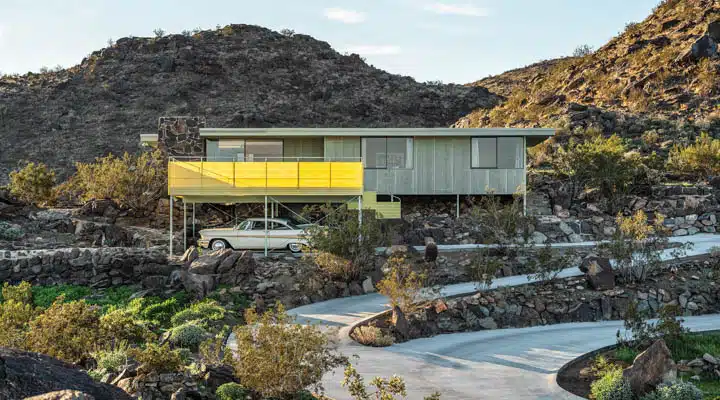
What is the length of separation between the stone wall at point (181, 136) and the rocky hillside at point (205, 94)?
23601 mm

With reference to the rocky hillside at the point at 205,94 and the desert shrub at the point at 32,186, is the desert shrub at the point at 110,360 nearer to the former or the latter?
the desert shrub at the point at 32,186

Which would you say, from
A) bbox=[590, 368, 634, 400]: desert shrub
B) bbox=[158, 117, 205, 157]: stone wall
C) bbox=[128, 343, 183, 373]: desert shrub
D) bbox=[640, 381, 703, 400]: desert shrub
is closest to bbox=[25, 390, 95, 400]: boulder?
bbox=[128, 343, 183, 373]: desert shrub

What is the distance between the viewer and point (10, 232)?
88.2 feet

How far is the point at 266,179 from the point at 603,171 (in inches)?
607

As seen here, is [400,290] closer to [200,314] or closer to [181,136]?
[200,314]

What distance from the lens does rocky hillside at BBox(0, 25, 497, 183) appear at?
195 ft

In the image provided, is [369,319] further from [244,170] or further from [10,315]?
[244,170]

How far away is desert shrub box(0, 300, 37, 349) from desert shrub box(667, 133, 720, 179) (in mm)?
32172

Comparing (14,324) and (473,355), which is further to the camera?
(473,355)

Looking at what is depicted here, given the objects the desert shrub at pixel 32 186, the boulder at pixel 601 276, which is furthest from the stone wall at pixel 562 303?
the desert shrub at pixel 32 186

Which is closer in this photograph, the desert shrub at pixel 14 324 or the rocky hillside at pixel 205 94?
the desert shrub at pixel 14 324

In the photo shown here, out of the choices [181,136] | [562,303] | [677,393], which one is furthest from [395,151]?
[677,393]

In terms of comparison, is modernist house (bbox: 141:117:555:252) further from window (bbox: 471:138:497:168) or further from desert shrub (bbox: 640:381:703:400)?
desert shrub (bbox: 640:381:703:400)

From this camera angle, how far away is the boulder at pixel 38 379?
25.2 feet
